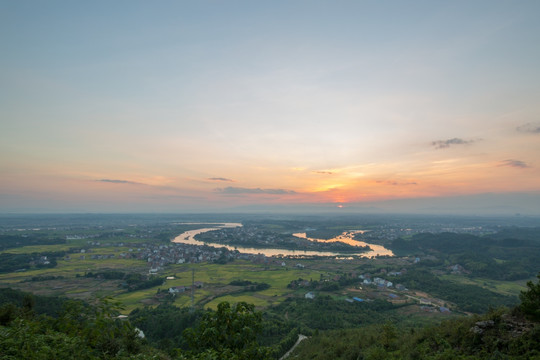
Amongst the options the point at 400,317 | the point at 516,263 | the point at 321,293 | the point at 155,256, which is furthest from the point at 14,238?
the point at 516,263

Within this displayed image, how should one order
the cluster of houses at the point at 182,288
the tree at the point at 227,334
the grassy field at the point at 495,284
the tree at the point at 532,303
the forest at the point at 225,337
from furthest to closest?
the grassy field at the point at 495,284, the cluster of houses at the point at 182,288, the tree at the point at 532,303, the tree at the point at 227,334, the forest at the point at 225,337

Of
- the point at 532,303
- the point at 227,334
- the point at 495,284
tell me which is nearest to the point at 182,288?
the point at 227,334

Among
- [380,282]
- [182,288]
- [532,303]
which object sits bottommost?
[380,282]

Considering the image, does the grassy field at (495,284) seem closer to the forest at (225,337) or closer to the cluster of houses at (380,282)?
the cluster of houses at (380,282)

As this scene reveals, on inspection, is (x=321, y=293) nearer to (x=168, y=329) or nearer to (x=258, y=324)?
(x=168, y=329)

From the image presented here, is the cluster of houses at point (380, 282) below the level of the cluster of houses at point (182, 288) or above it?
below

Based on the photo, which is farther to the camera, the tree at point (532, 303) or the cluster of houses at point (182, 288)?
the cluster of houses at point (182, 288)

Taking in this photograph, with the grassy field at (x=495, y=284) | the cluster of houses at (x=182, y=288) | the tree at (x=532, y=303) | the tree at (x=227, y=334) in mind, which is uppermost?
the tree at (x=227, y=334)

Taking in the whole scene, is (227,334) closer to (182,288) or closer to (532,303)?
(532,303)

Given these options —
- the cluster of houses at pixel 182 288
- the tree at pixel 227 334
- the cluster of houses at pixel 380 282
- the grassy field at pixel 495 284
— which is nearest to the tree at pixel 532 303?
the tree at pixel 227 334

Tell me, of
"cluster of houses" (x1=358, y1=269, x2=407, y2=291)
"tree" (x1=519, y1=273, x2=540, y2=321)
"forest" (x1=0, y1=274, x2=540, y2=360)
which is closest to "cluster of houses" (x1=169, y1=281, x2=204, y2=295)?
"forest" (x1=0, y1=274, x2=540, y2=360)

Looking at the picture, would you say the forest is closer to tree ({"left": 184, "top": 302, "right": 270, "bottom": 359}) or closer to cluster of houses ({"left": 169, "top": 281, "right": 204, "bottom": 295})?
tree ({"left": 184, "top": 302, "right": 270, "bottom": 359})
